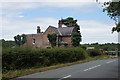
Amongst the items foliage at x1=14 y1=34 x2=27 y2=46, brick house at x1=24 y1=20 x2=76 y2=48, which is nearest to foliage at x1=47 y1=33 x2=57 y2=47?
brick house at x1=24 y1=20 x2=76 y2=48

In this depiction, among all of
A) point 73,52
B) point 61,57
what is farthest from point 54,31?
point 61,57

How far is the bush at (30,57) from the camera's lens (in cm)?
1954

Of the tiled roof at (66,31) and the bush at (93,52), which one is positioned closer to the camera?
the bush at (93,52)

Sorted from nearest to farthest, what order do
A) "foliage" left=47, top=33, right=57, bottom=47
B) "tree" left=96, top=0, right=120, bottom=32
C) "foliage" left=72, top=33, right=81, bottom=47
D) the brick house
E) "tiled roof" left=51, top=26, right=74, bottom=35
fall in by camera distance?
"tree" left=96, top=0, right=120, bottom=32, "foliage" left=47, top=33, right=57, bottom=47, "foliage" left=72, top=33, right=81, bottom=47, the brick house, "tiled roof" left=51, top=26, right=74, bottom=35

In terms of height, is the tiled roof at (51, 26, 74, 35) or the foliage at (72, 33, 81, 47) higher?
the tiled roof at (51, 26, 74, 35)

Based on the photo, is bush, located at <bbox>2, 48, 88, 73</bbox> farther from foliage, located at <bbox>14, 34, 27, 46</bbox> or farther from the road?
foliage, located at <bbox>14, 34, 27, 46</bbox>

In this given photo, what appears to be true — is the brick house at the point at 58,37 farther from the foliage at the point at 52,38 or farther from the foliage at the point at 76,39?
the foliage at the point at 52,38

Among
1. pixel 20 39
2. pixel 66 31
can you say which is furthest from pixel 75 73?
pixel 20 39

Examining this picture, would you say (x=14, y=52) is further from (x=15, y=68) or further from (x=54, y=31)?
(x=54, y=31)

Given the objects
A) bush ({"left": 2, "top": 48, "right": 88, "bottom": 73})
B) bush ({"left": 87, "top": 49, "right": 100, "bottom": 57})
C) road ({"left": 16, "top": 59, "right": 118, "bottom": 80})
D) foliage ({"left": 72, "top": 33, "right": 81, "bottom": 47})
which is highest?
foliage ({"left": 72, "top": 33, "right": 81, "bottom": 47})

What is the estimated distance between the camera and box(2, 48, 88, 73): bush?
19.5 meters

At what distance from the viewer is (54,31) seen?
6631 centimetres

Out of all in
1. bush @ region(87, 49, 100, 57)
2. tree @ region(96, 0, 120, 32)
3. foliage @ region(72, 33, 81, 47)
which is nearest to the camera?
tree @ region(96, 0, 120, 32)

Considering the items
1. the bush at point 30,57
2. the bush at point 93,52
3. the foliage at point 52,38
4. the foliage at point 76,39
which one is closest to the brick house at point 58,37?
the foliage at point 76,39
